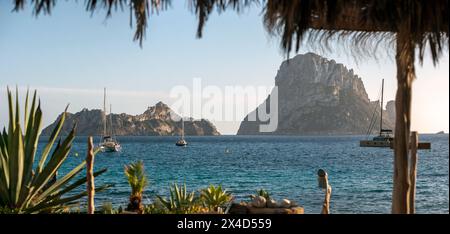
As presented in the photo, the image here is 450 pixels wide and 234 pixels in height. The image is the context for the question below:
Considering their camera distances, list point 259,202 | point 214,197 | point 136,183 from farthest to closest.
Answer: point 214,197
point 136,183
point 259,202

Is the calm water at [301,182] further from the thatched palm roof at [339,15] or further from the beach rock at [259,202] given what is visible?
the thatched palm roof at [339,15]

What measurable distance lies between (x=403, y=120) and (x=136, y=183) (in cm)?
485

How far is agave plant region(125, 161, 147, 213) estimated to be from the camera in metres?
8.93

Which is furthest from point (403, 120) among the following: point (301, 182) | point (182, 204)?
point (301, 182)

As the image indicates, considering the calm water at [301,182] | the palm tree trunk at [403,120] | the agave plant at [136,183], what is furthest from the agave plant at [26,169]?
the calm water at [301,182]

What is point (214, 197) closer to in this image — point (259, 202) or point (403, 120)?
point (259, 202)

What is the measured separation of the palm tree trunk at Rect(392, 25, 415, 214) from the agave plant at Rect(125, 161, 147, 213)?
4.39 m

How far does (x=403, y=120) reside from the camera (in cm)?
566

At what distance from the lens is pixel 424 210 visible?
94.4ft

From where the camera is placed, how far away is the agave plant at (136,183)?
893 centimetres

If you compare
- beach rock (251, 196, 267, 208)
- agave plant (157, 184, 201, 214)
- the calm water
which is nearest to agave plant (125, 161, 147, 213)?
agave plant (157, 184, 201, 214)
